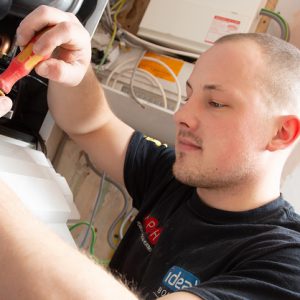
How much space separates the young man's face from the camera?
776mm

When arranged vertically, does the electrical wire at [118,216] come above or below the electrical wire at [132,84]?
below

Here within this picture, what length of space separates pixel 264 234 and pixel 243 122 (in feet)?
0.77

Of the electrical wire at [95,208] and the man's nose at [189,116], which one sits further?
the electrical wire at [95,208]

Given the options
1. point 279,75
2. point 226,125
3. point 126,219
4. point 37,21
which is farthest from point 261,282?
point 126,219

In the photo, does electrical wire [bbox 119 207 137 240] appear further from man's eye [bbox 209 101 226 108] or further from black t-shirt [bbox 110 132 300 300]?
man's eye [bbox 209 101 226 108]

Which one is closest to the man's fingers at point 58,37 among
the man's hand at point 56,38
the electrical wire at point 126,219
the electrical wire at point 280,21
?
the man's hand at point 56,38

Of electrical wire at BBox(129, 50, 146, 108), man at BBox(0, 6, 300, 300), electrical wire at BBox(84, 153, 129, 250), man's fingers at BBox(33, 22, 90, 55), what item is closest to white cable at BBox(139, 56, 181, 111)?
electrical wire at BBox(129, 50, 146, 108)

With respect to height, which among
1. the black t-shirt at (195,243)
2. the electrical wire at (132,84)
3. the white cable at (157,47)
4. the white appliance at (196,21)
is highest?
the white appliance at (196,21)

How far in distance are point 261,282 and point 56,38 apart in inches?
21.0

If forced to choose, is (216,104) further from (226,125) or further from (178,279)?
(178,279)

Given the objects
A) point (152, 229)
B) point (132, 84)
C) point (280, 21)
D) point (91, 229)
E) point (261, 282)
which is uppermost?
point (280, 21)

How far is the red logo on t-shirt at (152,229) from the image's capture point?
0.86m

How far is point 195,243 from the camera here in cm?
77

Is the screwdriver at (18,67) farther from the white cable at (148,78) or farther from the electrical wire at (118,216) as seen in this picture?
the electrical wire at (118,216)
